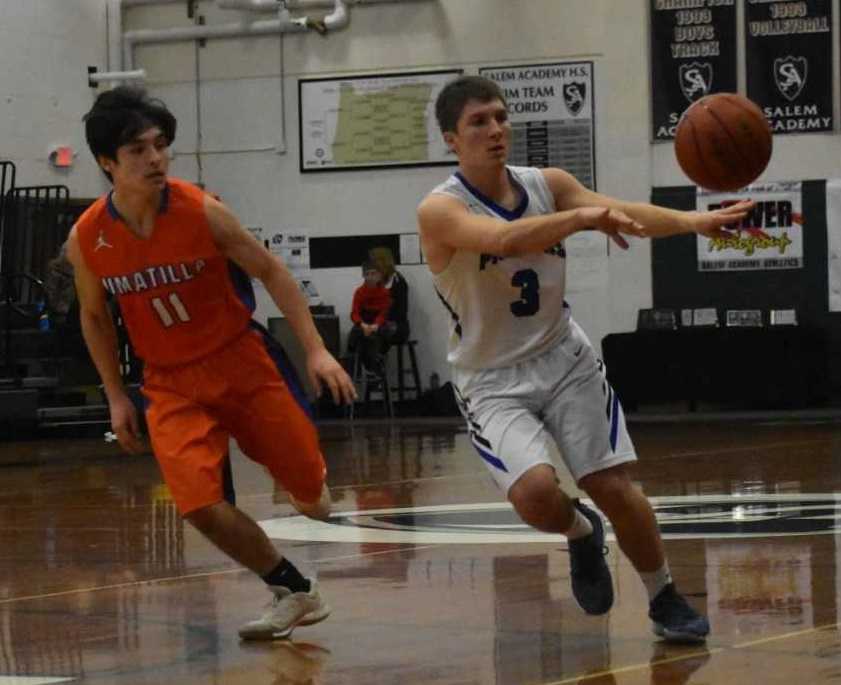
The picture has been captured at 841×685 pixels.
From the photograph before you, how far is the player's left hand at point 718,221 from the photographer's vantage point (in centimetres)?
483

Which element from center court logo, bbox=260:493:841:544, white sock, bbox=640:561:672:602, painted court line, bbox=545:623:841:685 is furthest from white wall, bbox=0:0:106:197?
painted court line, bbox=545:623:841:685

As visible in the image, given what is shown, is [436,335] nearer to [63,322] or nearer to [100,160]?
[63,322]

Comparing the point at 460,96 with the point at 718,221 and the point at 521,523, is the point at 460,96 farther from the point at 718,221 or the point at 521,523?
the point at 521,523

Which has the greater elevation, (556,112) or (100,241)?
(556,112)

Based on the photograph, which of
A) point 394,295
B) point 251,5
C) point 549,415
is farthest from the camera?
point 251,5

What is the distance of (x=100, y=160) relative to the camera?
5.55 meters

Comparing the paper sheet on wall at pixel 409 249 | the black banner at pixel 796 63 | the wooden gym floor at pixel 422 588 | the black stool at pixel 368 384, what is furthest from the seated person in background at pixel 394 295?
the wooden gym floor at pixel 422 588

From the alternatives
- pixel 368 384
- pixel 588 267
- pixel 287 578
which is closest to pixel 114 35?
pixel 368 384

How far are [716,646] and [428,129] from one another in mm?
16226

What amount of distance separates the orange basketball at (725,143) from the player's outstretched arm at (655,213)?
277 millimetres

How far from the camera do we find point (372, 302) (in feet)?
66.7

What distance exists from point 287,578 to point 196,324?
→ 0.80m

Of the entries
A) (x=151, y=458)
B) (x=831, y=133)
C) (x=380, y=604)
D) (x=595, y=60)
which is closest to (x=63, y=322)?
(x=151, y=458)

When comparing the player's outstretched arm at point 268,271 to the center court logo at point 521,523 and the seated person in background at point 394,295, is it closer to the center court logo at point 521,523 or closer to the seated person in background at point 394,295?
the center court logo at point 521,523
